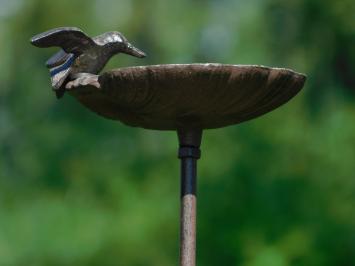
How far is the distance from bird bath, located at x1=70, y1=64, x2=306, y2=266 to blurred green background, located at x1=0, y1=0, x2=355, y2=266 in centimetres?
374

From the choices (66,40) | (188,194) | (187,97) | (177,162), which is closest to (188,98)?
(187,97)

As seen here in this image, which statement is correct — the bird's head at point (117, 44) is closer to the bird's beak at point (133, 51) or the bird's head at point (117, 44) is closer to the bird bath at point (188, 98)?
the bird's beak at point (133, 51)

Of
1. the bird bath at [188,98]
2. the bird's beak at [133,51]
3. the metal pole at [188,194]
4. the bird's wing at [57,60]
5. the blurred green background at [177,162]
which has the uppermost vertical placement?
the blurred green background at [177,162]

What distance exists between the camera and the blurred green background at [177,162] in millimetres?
7148

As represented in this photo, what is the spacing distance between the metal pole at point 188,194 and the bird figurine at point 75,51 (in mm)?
291

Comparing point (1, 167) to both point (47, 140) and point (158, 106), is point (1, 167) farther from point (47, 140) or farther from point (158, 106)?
point (158, 106)

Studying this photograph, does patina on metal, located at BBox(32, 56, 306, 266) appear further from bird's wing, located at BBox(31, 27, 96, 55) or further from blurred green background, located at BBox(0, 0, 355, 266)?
blurred green background, located at BBox(0, 0, 355, 266)

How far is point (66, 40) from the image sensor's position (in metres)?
3.25

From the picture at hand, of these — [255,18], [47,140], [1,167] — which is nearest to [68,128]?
[47,140]

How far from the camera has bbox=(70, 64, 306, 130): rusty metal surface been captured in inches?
119

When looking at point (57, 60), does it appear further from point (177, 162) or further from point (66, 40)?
point (177, 162)

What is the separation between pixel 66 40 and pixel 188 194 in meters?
0.55

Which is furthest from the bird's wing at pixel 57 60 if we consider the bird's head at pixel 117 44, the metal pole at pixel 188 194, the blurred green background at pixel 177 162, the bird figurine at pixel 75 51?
the blurred green background at pixel 177 162

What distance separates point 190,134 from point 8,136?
578 cm
